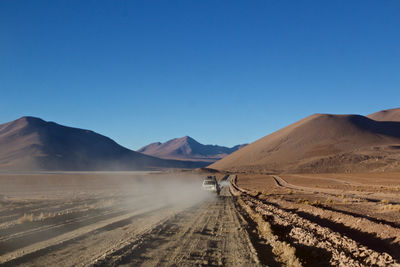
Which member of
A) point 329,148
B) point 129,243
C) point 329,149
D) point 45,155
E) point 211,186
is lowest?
point 129,243

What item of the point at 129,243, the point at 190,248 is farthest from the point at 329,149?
the point at 129,243

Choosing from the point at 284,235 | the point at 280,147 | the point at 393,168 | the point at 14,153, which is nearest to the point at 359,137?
the point at 280,147

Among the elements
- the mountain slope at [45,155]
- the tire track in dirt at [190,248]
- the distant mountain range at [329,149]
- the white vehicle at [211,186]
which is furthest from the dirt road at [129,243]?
the mountain slope at [45,155]

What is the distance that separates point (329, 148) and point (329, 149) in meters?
1.37

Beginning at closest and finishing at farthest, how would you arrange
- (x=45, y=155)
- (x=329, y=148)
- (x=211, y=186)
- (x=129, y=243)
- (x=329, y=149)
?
(x=129, y=243), (x=211, y=186), (x=329, y=149), (x=329, y=148), (x=45, y=155)

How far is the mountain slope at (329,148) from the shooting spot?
10700cm

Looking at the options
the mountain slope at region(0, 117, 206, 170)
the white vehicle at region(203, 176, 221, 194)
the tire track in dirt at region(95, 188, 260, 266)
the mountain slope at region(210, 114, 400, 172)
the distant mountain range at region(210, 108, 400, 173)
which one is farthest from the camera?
the mountain slope at region(0, 117, 206, 170)

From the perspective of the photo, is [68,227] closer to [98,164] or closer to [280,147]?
[280,147]

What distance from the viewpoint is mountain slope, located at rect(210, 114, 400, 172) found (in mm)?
107000

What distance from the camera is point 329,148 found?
430 ft

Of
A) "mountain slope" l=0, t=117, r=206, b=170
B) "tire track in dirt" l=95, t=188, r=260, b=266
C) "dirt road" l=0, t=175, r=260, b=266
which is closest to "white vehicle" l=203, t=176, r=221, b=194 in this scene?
"dirt road" l=0, t=175, r=260, b=266

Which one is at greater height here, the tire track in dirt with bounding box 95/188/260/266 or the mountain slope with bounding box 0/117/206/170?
the mountain slope with bounding box 0/117/206/170

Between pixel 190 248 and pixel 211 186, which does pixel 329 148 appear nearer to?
pixel 211 186

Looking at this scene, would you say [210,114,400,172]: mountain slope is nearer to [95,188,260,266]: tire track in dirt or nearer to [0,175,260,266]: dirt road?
[95,188,260,266]: tire track in dirt
